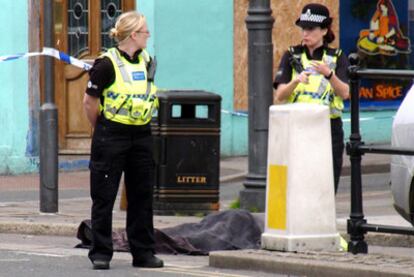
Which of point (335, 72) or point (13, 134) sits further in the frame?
point (13, 134)

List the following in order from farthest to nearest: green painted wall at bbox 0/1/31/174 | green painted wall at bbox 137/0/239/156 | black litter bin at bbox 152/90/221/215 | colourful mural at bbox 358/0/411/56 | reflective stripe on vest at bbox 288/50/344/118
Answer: colourful mural at bbox 358/0/411/56
green painted wall at bbox 137/0/239/156
green painted wall at bbox 0/1/31/174
black litter bin at bbox 152/90/221/215
reflective stripe on vest at bbox 288/50/344/118

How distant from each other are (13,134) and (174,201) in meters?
6.18

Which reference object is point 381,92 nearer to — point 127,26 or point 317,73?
point 317,73

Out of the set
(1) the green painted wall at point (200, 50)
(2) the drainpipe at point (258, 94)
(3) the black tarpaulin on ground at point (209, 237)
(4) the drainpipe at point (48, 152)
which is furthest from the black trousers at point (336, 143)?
(1) the green painted wall at point (200, 50)

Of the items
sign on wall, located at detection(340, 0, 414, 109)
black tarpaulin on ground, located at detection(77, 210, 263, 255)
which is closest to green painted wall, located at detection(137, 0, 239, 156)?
sign on wall, located at detection(340, 0, 414, 109)

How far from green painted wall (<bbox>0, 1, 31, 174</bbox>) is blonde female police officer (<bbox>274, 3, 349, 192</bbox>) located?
9601mm

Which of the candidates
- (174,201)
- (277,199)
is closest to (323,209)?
(277,199)

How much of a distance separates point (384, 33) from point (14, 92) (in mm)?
5930

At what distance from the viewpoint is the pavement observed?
31.4ft

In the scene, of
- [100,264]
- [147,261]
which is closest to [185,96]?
[147,261]

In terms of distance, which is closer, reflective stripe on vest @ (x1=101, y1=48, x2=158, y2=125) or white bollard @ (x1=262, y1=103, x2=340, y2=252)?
white bollard @ (x1=262, y1=103, x2=340, y2=252)

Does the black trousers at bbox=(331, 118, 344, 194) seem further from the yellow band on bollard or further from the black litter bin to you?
the black litter bin

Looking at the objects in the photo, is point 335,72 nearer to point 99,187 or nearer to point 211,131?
point 99,187

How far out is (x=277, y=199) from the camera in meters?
10.0
